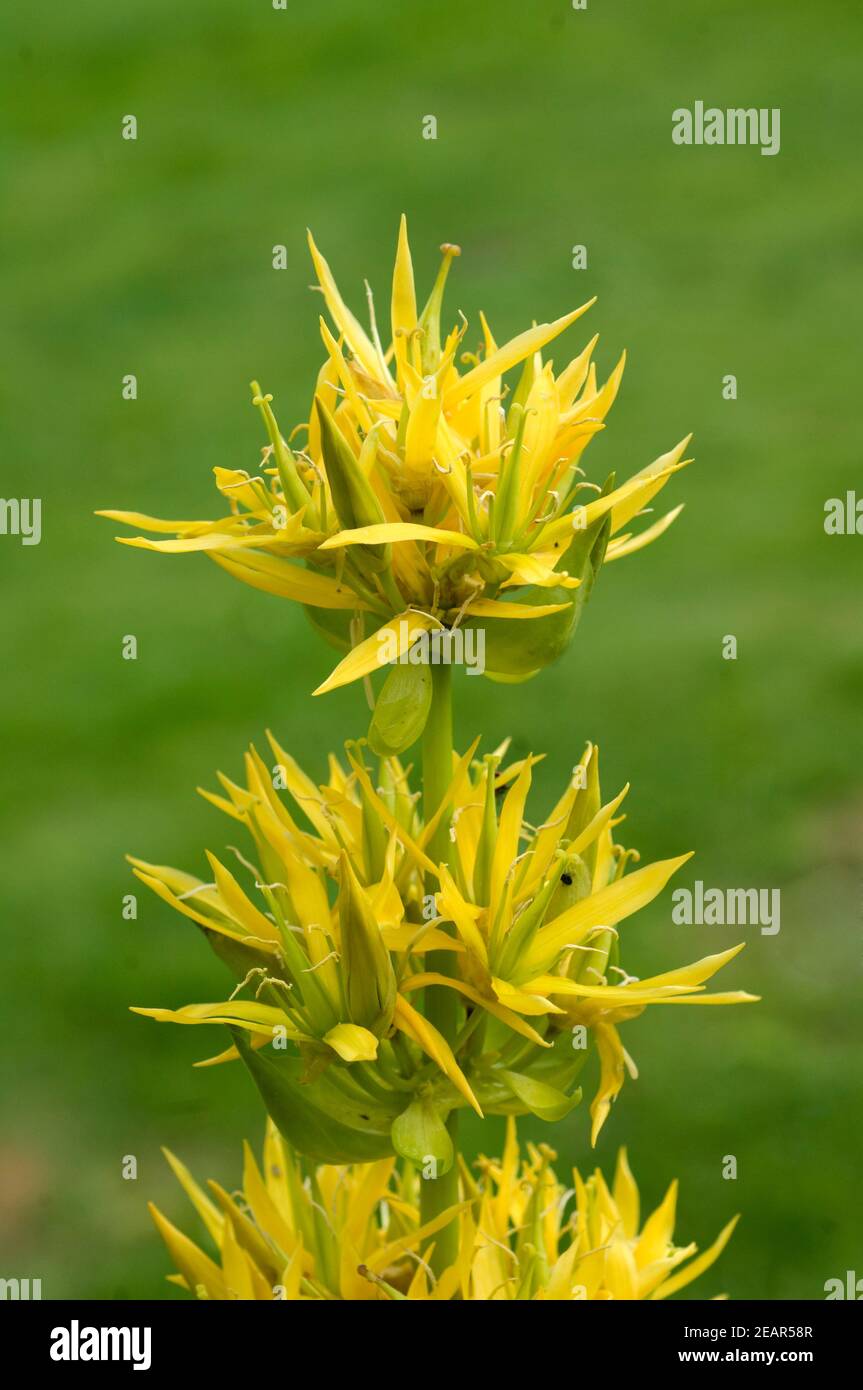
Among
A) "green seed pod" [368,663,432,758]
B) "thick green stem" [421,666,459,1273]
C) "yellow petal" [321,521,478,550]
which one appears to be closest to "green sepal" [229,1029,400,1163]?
"thick green stem" [421,666,459,1273]

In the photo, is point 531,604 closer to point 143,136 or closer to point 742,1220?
point 742,1220

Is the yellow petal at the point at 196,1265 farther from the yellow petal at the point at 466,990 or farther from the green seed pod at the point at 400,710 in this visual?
the green seed pod at the point at 400,710

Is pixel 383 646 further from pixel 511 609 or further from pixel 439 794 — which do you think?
pixel 439 794

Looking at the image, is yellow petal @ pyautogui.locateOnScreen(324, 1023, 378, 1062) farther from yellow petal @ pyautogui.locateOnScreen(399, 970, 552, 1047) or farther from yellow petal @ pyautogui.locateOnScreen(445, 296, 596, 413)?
yellow petal @ pyautogui.locateOnScreen(445, 296, 596, 413)

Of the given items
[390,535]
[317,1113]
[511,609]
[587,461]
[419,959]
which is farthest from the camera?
[587,461]

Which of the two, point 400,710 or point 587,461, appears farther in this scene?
point 587,461

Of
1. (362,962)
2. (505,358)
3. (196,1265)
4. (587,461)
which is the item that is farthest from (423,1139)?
(587,461)

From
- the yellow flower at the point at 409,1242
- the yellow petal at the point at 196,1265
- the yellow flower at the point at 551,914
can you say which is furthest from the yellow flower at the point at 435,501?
the yellow petal at the point at 196,1265
